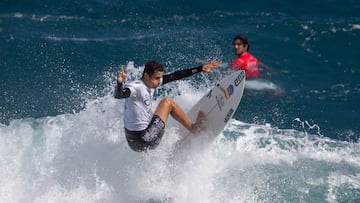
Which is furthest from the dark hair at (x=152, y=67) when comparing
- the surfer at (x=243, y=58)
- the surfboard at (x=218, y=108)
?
the surfer at (x=243, y=58)

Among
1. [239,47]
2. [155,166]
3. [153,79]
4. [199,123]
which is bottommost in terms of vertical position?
[155,166]

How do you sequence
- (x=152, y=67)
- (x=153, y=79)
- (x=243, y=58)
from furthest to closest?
1. (x=243, y=58)
2. (x=153, y=79)
3. (x=152, y=67)

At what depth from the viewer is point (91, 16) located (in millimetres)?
17859

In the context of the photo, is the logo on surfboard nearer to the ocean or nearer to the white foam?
the white foam

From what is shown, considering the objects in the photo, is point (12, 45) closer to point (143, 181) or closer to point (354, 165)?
point (143, 181)

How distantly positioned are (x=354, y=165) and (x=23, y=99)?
758 cm

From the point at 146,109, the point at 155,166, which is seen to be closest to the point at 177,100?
the point at 155,166

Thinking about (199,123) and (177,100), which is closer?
(199,123)

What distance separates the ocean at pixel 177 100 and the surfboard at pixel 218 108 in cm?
30

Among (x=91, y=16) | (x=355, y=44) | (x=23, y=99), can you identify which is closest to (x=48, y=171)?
(x=23, y=99)

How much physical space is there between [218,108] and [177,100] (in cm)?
224

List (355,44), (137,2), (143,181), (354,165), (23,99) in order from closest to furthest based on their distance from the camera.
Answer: (143,181)
(354,165)
(23,99)
(355,44)
(137,2)

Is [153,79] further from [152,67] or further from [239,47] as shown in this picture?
[239,47]

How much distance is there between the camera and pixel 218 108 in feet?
38.7
